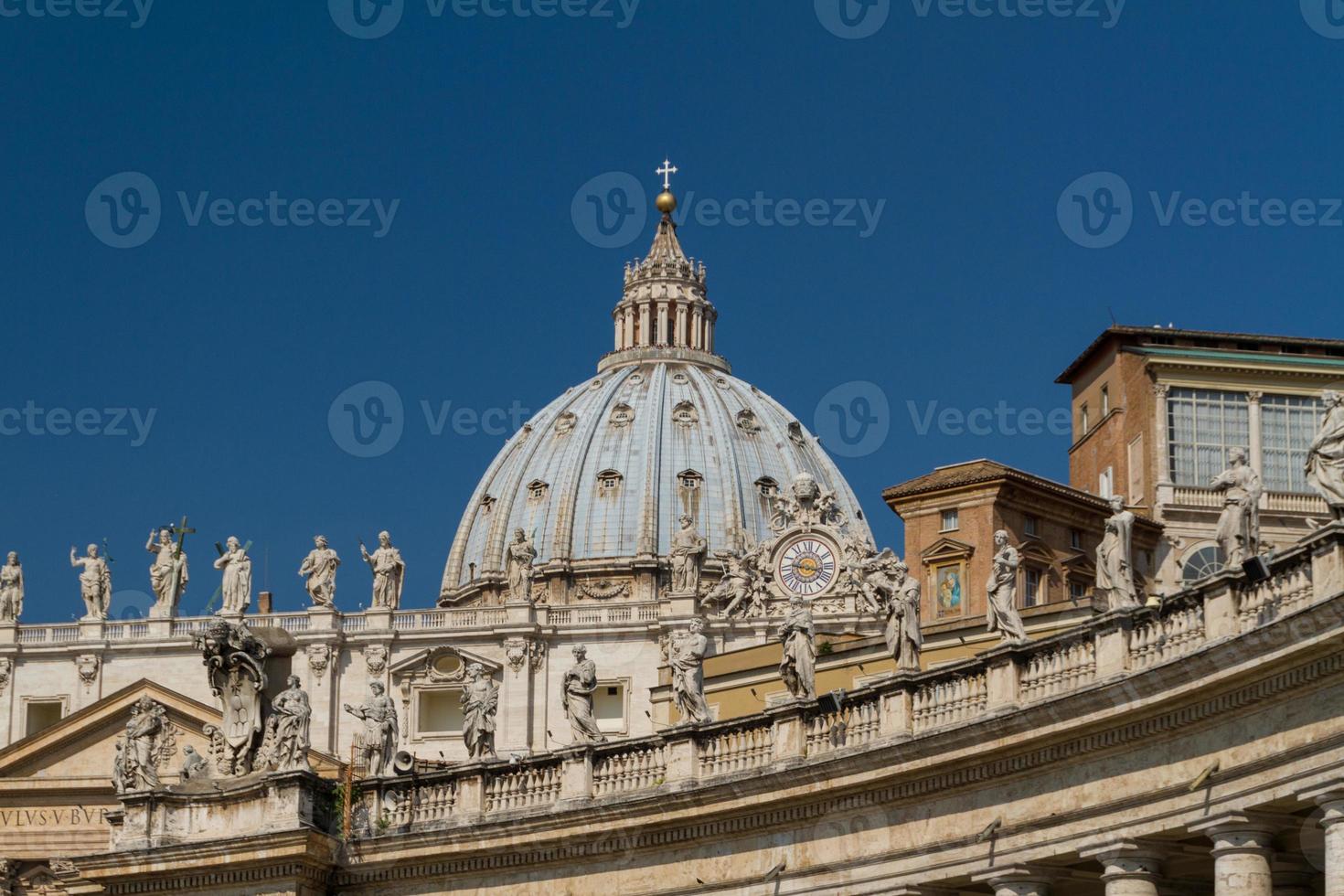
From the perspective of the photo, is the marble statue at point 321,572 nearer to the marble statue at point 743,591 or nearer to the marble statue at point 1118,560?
the marble statue at point 743,591

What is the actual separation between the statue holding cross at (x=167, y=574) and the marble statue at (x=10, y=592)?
18.8 ft

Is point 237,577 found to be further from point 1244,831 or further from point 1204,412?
point 1244,831

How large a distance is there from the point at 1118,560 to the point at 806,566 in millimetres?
90451

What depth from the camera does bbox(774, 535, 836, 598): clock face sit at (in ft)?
428

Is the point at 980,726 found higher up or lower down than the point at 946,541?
lower down

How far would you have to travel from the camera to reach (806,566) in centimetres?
13238

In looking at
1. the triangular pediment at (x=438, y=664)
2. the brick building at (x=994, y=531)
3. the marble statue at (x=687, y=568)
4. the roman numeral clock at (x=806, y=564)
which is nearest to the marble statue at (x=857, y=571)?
the roman numeral clock at (x=806, y=564)

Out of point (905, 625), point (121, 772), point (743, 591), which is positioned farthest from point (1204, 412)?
point (121, 772)

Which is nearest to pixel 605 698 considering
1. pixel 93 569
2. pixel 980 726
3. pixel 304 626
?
pixel 304 626

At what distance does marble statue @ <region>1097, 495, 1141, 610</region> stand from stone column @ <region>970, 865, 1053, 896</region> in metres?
3.80

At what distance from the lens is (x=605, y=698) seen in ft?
403

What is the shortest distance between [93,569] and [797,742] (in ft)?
290

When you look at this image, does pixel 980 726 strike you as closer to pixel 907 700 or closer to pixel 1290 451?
pixel 907 700

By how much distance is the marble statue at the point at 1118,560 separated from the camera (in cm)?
4128
